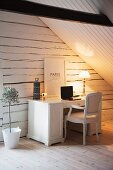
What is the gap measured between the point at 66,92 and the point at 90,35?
120cm

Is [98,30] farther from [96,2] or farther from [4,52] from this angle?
[4,52]

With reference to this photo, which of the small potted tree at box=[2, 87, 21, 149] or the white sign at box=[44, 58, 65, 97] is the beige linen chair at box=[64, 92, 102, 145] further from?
the small potted tree at box=[2, 87, 21, 149]

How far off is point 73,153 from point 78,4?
2.26 m

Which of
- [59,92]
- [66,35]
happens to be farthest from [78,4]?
[59,92]

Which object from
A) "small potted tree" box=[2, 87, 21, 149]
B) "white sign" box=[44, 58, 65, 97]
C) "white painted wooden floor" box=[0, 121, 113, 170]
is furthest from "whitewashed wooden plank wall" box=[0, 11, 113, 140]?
"white painted wooden floor" box=[0, 121, 113, 170]

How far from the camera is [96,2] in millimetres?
3562

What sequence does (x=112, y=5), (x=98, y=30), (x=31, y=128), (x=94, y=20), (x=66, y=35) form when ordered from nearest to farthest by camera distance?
(x=112, y=5) → (x=94, y=20) → (x=98, y=30) → (x=31, y=128) → (x=66, y=35)

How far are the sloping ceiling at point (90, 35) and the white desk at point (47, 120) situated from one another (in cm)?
112

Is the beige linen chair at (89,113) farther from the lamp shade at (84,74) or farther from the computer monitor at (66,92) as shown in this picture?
the lamp shade at (84,74)

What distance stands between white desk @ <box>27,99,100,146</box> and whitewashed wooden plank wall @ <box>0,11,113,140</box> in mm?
294

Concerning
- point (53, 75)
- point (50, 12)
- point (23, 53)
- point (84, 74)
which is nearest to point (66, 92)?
point (53, 75)

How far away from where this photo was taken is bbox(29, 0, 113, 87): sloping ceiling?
3759 millimetres

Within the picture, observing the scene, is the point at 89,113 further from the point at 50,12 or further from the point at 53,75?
the point at 50,12

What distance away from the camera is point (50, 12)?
10.9 ft
